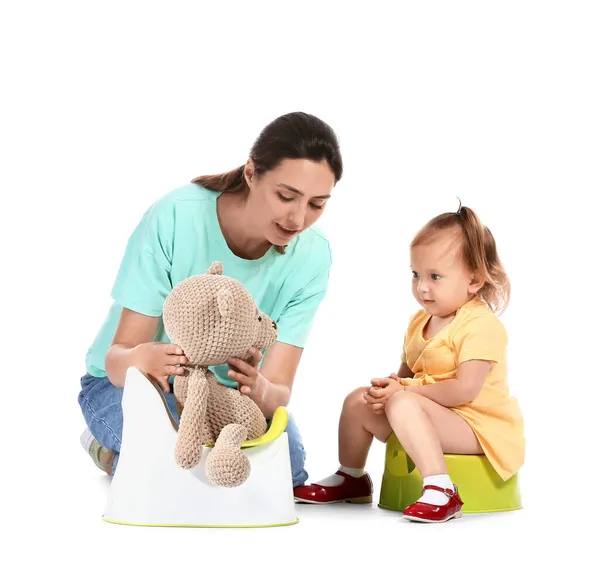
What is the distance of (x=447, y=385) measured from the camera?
2076 millimetres

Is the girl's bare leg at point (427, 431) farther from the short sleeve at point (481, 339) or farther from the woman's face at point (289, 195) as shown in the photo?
the woman's face at point (289, 195)

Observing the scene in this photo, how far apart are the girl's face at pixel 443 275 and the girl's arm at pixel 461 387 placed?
18 cm

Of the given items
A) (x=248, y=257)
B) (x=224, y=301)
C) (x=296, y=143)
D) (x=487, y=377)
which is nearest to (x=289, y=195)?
(x=296, y=143)

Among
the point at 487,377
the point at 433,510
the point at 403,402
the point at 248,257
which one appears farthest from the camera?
the point at 248,257

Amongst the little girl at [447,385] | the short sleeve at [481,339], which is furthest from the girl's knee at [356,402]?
the short sleeve at [481,339]

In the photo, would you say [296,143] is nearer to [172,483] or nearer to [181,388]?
[181,388]

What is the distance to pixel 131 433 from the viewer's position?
1812 millimetres

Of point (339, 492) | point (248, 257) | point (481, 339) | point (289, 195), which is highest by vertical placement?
point (289, 195)

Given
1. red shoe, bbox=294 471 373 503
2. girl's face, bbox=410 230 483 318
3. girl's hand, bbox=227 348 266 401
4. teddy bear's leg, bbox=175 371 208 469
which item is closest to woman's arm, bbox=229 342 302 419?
girl's hand, bbox=227 348 266 401

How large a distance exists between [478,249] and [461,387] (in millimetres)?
341

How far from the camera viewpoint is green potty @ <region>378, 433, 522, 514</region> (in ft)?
6.75

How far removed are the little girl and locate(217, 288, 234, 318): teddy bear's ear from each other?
51 cm

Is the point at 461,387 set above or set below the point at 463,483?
above

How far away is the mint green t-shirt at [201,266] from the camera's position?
7.10 feet
